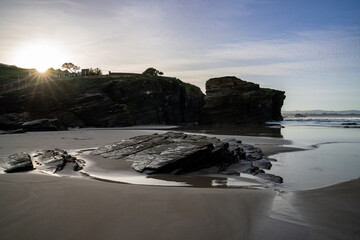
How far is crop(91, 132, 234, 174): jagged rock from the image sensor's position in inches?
280

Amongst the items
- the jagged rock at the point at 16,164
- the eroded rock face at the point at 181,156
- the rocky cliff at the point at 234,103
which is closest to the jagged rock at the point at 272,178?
the eroded rock face at the point at 181,156

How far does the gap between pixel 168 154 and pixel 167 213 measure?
13.2ft

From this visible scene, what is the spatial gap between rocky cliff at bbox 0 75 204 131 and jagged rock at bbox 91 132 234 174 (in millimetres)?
18645

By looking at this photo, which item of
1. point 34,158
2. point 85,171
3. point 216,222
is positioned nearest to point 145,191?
point 216,222

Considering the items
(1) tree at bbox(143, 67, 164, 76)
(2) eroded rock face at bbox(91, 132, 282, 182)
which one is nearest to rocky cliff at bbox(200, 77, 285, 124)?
(1) tree at bbox(143, 67, 164, 76)

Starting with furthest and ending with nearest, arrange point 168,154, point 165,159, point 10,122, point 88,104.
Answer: point 88,104 → point 10,122 → point 168,154 → point 165,159

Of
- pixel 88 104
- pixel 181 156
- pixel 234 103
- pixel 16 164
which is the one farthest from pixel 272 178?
pixel 234 103

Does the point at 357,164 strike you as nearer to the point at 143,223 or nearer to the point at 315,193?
the point at 315,193

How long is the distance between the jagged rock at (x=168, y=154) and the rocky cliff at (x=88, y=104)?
18645 millimetres

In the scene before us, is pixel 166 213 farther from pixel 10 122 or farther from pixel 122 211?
pixel 10 122

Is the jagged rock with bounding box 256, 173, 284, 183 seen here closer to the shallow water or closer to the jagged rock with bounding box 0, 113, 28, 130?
the shallow water

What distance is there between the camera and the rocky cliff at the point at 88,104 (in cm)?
3038

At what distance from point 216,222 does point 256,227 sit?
562mm

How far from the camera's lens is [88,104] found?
116 feet
